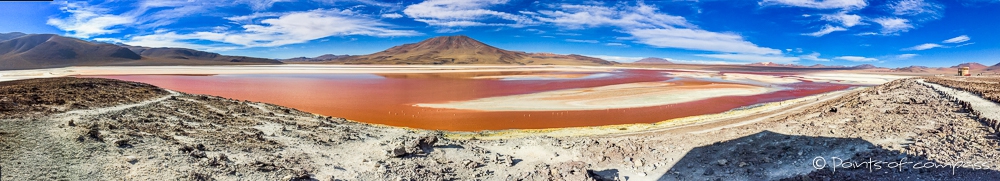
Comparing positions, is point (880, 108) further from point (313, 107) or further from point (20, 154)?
point (313, 107)

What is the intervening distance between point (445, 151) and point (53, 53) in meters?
124

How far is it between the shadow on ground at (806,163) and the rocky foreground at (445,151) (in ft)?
0.05

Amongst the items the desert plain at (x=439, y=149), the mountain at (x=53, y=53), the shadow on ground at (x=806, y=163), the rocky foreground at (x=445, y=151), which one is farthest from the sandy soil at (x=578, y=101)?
the mountain at (x=53, y=53)

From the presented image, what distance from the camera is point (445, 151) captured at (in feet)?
→ 28.9

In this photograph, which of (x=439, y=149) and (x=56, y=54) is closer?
(x=439, y=149)

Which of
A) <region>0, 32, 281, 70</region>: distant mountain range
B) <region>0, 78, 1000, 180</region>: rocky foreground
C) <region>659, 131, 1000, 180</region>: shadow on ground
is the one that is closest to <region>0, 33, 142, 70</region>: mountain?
<region>0, 32, 281, 70</region>: distant mountain range

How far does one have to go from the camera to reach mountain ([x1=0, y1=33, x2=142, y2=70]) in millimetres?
82938

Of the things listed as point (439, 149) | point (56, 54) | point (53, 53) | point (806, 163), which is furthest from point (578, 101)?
point (53, 53)

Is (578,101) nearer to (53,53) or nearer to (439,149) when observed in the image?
(439,149)

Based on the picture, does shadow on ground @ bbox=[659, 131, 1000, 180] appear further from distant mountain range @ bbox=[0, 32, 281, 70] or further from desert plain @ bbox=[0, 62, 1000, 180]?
distant mountain range @ bbox=[0, 32, 281, 70]

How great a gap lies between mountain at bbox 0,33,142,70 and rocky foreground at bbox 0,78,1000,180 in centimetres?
9696

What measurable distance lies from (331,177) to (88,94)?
9679 millimetres

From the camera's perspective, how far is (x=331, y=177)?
6621 millimetres

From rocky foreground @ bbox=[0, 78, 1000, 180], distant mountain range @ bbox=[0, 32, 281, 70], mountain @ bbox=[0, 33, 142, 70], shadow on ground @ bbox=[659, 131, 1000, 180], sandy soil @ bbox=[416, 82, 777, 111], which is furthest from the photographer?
distant mountain range @ bbox=[0, 32, 281, 70]
